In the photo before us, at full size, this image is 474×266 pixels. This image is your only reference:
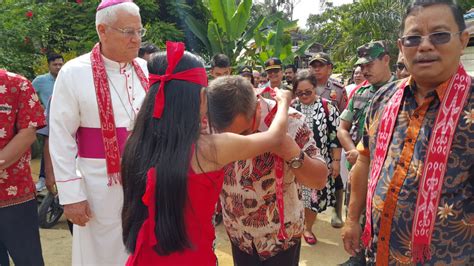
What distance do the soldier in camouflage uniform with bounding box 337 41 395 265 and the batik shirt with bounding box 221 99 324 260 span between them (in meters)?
1.71

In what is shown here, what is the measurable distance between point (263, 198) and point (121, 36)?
4.32 feet

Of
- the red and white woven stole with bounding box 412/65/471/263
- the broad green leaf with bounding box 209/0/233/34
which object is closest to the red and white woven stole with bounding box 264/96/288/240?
the red and white woven stole with bounding box 412/65/471/263

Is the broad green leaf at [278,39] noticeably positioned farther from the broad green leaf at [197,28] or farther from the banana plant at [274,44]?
the broad green leaf at [197,28]

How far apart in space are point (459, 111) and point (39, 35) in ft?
27.2

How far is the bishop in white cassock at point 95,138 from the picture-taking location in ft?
7.95

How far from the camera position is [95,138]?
2508 millimetres

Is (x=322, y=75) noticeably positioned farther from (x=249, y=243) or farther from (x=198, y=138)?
(x=198, y=138)

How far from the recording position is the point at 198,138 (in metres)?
1.63

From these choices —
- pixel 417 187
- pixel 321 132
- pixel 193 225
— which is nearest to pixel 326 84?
pixel 321 132

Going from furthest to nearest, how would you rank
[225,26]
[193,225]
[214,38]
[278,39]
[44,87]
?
[278,39] < [214,38] < [225,26] < [44,87] < [193,225]

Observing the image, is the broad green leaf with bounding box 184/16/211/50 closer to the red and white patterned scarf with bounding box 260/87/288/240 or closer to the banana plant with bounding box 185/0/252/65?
the banana plant with bounding box 185/0/252/65

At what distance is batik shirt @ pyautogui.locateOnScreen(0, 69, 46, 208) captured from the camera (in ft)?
8.69

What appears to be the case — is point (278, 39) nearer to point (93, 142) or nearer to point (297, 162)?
point (93, 142)

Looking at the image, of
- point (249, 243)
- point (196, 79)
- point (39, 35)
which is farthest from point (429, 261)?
point (39, 35)
